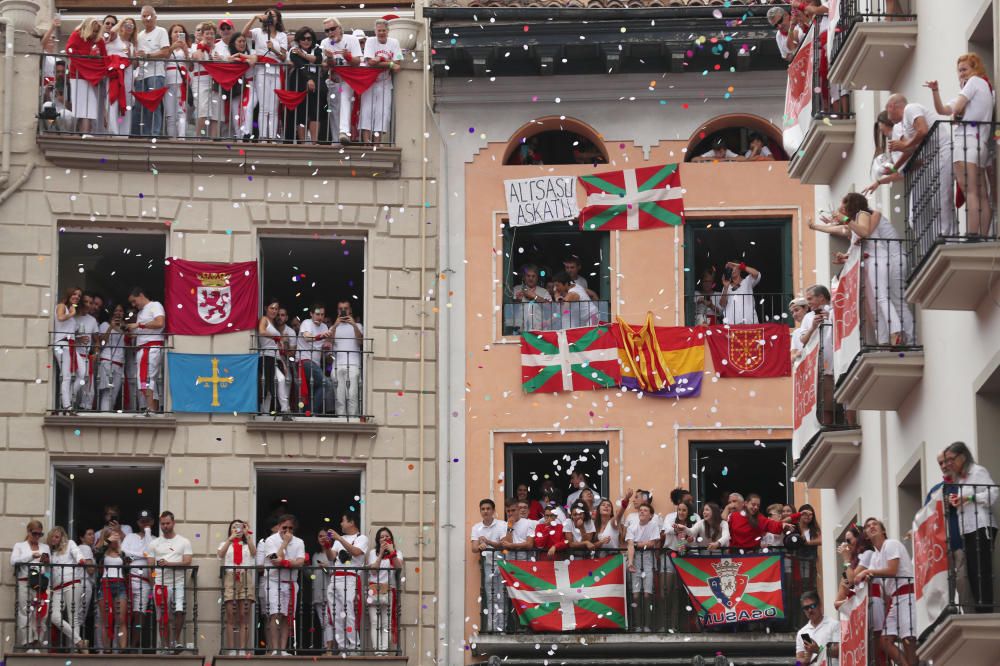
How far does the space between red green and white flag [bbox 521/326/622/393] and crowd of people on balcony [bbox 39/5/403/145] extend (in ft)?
12.4

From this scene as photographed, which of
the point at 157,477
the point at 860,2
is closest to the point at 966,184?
the point at 860,2

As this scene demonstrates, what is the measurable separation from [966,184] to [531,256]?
54.0 feet

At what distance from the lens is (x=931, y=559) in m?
22.8

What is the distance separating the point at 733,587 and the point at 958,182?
13.7m

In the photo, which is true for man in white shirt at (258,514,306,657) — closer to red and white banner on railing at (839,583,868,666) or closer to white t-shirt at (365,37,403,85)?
white t-shirt at (365,37,403,85)

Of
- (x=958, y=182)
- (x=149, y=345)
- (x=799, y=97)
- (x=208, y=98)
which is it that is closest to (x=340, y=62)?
(x=208, y=98)

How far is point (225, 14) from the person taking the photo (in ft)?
130

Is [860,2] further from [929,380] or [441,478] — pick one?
[441,478]

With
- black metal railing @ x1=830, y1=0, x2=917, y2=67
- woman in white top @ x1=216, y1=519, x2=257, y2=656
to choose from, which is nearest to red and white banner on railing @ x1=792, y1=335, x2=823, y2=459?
black metal railing @ x1=830, y1=0, x2=917, y2=67

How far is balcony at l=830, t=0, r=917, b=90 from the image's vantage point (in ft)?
86.8

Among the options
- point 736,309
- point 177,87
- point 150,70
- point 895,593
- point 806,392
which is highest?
point 150,70

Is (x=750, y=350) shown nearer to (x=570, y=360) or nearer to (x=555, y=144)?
(x=570, y=360)

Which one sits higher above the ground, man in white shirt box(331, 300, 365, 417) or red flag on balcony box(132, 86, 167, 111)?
red flag on balcony box(132, 86, 167, 111)

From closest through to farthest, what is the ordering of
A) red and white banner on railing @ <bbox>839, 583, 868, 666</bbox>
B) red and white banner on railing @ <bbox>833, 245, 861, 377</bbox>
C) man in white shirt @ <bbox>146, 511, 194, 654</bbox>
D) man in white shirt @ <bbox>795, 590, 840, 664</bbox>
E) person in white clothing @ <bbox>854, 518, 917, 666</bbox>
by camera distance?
person in white clothing @ <bbox>854, 518, 917, 666</bbox> < red and white banner on railing @ <bbox>839, 583, 868, 666</bbox> < red and white banner on railing @ <bbox>833, 245, 861, 377</bbox> < man in white shirt @ <bbox>795, 590, 840, 664</bbox> < man in white shirt @ <bbox>146, 511, 194, 654</bbox>
